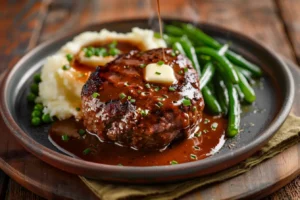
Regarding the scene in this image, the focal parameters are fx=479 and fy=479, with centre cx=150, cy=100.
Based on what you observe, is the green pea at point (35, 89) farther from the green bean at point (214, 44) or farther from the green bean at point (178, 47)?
the green bean at point (214, 44)

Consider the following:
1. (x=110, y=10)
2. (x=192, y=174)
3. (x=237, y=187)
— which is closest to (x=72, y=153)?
(x=192, y=174)

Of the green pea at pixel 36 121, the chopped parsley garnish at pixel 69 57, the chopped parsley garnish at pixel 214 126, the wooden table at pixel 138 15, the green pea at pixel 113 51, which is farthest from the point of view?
the wooden table at pixel 138 15

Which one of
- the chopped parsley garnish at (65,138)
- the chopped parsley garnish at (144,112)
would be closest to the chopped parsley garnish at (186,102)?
the chopped parsley garnish at (144,112)

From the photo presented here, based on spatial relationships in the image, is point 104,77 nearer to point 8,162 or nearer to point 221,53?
point 8,162

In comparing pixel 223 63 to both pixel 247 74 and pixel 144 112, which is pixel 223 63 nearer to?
pixel 247 74

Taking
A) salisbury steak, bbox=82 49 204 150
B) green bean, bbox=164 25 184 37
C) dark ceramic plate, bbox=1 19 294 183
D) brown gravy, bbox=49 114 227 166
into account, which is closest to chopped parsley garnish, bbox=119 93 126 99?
salisbury steak, bbox=82 49 204 150

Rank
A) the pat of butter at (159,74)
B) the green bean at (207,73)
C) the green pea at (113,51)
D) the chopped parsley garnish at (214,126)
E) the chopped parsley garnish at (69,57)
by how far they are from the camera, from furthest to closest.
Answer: the green pea at (113,51), the chopped parsley garnish at (69,57), the green bean at (207,73), the chopped parsley garnish at (214,126), the pat of butter at (159,74)
